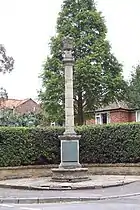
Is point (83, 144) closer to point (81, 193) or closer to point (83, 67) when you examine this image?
point (81, 193)

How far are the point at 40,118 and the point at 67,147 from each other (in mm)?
26729

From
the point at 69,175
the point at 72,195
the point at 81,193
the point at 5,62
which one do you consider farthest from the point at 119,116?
the point at 72,195

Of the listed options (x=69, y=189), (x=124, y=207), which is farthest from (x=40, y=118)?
(x=124, y=207)

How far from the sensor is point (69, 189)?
16.9 metres

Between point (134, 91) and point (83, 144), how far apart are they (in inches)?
709

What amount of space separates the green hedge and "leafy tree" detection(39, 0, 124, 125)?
1354 centimetres

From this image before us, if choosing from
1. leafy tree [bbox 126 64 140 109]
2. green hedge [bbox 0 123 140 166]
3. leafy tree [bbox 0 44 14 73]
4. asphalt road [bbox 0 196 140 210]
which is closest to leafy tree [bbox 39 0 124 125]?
leafy tree [bbox 126 64 140 109]

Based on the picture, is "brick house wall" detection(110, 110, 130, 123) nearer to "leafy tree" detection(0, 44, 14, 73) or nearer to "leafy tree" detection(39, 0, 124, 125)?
"leafy tree" detection(39, 0, 124, 125)

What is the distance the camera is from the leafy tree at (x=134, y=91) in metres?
41.7

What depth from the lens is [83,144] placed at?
2489 cm

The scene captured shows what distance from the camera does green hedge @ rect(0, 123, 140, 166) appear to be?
23.3 m

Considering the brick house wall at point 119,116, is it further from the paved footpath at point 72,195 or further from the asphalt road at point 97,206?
the asphalt road at point 97,206

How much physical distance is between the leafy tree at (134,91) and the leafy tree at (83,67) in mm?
1733

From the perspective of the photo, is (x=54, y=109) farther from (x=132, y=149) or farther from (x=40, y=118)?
(x=132, y=149)
